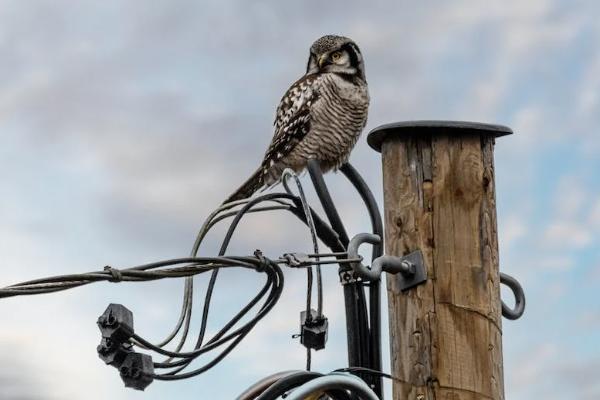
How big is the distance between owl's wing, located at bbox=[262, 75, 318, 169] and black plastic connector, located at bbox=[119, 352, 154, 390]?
3.85 m

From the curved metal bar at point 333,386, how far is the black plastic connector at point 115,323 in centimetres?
62

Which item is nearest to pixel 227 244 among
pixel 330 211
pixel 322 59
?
pixel 330 211

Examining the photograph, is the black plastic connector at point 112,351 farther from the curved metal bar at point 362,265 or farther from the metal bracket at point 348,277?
the metal bracket at point 348,277

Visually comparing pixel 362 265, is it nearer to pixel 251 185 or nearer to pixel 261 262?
pixel 261 262

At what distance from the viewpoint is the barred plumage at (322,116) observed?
26.7ft

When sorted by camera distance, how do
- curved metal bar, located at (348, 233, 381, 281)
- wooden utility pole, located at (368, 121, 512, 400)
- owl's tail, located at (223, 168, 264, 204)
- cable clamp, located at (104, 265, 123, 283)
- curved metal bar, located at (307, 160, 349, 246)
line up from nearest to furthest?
cable clamp, located at (104, 265, 123, 283), wooden utility pole, located at (368, 121, 512, 400), curved metal bar, located at (348, 233, 381, 281), curved metal bar, located at (307, 160, 349, 246), owl's tail, located at (223, 168, 264, 204)

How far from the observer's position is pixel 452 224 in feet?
15.4

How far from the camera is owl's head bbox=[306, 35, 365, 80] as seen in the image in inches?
328

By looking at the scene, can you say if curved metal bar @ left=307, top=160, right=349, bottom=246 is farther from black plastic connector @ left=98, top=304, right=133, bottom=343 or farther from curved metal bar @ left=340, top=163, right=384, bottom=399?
black plastic connector @ left=98, top=304, right=133, bottom=343

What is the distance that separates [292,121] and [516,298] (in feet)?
10.4

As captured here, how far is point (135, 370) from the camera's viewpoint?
4.38m

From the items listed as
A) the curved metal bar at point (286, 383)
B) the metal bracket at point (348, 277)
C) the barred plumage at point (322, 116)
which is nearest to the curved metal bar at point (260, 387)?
the curved metal bar at point (286, 383)

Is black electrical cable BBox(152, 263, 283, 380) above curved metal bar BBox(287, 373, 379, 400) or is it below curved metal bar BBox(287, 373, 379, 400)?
above

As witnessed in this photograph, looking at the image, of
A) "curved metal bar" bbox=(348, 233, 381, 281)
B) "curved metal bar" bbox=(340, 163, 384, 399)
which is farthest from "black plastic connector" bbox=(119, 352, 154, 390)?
"curved metal bar" bbox=(340, 163, 384, 399)
